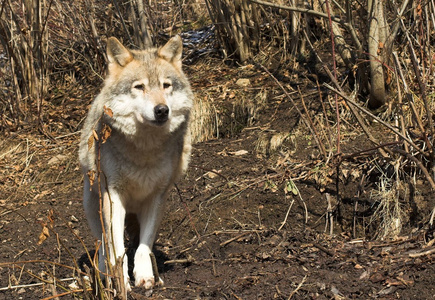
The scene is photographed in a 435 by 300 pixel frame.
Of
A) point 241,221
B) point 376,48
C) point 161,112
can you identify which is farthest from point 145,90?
point 376,48

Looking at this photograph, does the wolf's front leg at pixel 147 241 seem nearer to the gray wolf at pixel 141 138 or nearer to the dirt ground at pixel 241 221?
the gray wolf at pixel 141 138

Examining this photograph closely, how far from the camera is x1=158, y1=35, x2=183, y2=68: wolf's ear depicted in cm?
543

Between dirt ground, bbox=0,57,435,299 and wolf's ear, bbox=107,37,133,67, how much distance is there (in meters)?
1.61

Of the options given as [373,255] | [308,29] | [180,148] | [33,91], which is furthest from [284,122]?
[33,91]

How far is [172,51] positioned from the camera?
5.48 metres

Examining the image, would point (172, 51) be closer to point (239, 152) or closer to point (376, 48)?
point (239, 152)

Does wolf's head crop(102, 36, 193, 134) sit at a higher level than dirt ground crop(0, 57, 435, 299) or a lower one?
higher

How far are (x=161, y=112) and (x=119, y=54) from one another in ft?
2.71

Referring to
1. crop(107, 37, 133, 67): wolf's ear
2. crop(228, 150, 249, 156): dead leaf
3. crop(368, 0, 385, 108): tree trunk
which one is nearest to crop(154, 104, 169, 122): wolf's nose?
crop(107, 37, 133, 67): wolf's ear

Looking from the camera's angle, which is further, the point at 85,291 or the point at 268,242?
the point at 268,242

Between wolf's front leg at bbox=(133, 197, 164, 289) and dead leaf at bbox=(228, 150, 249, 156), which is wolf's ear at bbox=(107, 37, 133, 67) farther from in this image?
dead leaf at bbox=(228, 150, 249, 156)

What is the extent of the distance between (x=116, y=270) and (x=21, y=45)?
23.4 feet

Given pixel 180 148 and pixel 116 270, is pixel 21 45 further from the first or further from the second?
pixel 116 270

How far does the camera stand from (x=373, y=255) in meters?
4.96
